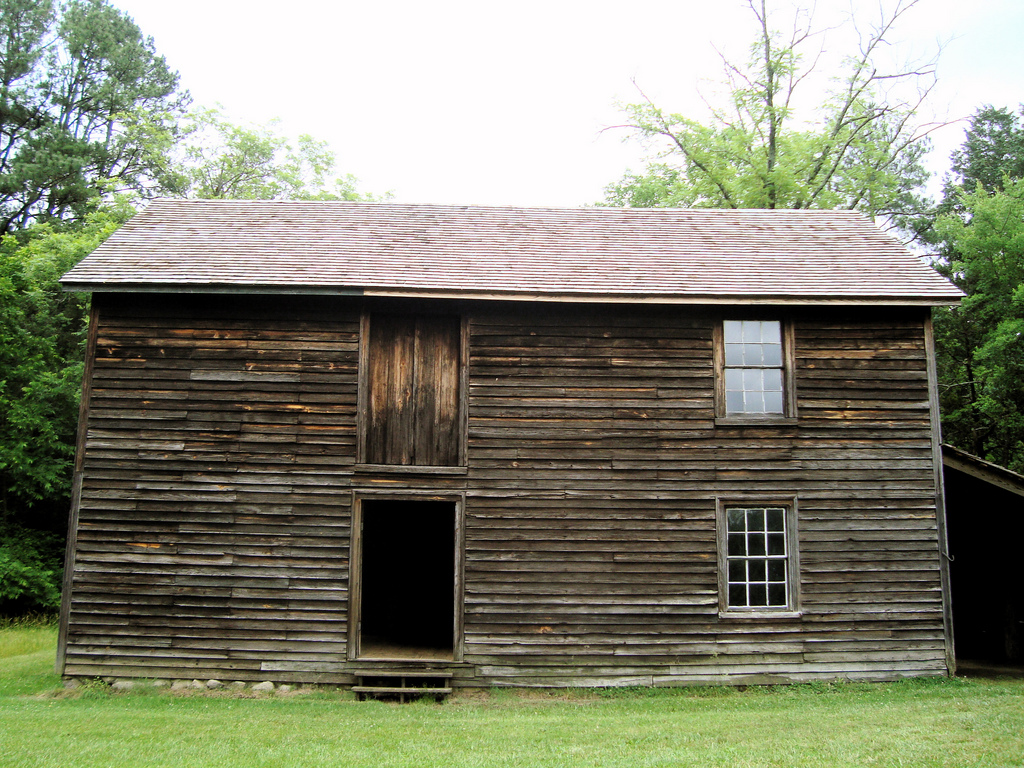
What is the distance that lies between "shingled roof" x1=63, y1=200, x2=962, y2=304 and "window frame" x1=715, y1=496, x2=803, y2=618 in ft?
9.69

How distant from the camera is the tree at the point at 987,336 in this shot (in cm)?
2234

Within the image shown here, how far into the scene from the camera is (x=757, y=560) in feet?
37.4

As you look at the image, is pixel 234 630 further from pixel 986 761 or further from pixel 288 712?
pixel 986 761

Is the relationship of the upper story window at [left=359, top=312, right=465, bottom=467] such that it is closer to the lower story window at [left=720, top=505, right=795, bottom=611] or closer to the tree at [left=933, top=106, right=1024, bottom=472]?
the lower story window at [left=720, top=505, right=795, bottom=611]

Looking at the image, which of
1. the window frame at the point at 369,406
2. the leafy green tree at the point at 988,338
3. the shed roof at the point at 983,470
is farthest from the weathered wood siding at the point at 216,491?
the leafy green tree at the point at 988,338

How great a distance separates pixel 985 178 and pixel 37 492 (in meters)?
38.2

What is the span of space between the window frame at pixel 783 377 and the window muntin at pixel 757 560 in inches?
51.4

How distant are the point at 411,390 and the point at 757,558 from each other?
5.58 meters

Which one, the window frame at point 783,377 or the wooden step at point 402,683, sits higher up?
the window frame at point 783,377

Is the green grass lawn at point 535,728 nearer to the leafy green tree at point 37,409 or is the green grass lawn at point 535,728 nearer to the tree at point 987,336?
the leafy green tree at point 37,409

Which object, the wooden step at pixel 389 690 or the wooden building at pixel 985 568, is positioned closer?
the wooden step at pixel 389 690

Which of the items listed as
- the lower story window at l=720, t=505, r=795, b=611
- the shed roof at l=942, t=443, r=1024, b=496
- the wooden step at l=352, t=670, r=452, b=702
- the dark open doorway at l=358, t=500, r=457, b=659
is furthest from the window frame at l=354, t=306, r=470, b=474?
the shed roof at l=942, t=443, r=1024, b=496

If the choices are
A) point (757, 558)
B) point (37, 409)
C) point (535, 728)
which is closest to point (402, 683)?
point (535, 728)

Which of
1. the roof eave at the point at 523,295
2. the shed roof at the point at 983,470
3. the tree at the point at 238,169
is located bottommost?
the shed roof at the point at 983,470
